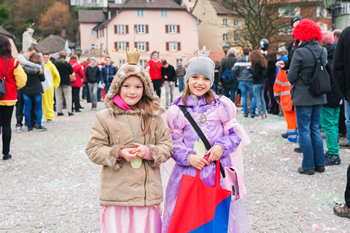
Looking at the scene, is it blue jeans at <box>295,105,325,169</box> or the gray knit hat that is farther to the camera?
blue jeans at <box>295,105,325,169</box>

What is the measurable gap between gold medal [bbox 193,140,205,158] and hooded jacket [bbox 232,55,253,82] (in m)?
9.06

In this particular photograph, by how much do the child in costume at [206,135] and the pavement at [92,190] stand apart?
0.98 m

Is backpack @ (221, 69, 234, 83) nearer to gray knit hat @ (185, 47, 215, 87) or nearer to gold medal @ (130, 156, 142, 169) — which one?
gray knit hat @ (185, 47, 215, 87)

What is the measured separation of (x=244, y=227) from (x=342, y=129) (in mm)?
6064

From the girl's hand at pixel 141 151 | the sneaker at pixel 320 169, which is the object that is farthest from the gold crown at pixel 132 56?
the sneaker at pixel 320 169

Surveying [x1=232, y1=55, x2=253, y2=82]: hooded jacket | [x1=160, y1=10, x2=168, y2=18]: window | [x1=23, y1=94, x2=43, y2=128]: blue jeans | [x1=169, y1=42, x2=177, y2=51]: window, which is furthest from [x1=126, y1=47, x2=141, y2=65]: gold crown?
[x1=160, y1=10, x2=168, y2=18]: window

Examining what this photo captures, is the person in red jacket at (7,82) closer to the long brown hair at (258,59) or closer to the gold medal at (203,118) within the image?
the gold medal at (203,118)

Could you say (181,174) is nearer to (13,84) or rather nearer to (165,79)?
(13,84)

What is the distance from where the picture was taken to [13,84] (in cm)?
693

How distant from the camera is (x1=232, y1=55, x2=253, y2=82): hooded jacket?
11750 millimetres

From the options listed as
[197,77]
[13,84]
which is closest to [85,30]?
[13,84]

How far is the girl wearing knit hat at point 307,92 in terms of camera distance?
5.40 meters

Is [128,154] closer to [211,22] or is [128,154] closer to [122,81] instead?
[122,81]

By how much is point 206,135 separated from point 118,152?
2.52ft
